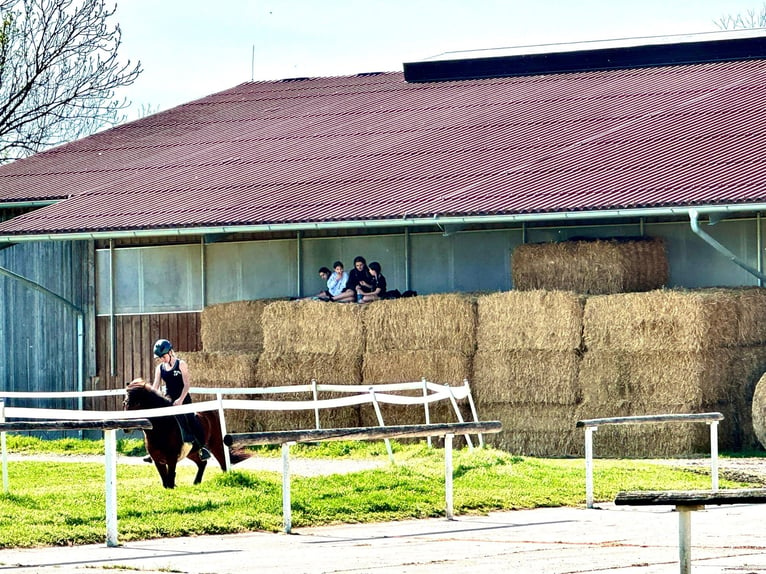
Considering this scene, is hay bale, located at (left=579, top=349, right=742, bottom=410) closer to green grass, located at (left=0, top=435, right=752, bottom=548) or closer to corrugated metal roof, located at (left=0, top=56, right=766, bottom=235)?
corrugated metal roof, located at (left=0, top=56, right=766, bottom=235)

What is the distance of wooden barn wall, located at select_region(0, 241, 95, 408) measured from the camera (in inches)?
1101

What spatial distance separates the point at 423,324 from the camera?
22750 mm

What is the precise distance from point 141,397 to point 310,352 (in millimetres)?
8133

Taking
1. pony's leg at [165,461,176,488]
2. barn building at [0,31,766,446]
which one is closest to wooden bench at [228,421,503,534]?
pony's leg at [165,461,176,488]

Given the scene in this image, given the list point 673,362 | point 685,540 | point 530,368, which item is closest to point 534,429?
point 530,368

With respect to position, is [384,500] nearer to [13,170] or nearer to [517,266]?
[517,266]

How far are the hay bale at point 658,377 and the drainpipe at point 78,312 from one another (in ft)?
31.0

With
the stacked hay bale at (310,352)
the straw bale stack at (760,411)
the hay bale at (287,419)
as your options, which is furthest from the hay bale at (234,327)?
the straw bale stack at (760,411)

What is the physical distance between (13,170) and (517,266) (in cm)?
1325

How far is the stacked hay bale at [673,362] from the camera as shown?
20.6 metres

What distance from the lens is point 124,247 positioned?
27594 millimetres

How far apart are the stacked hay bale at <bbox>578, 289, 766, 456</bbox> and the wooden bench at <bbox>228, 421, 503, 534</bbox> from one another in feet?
21.2

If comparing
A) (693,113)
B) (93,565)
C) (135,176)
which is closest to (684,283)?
(693,113)

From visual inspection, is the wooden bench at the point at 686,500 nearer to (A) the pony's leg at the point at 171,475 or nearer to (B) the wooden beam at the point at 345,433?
(B) the wooden beam at the point at 345,433
